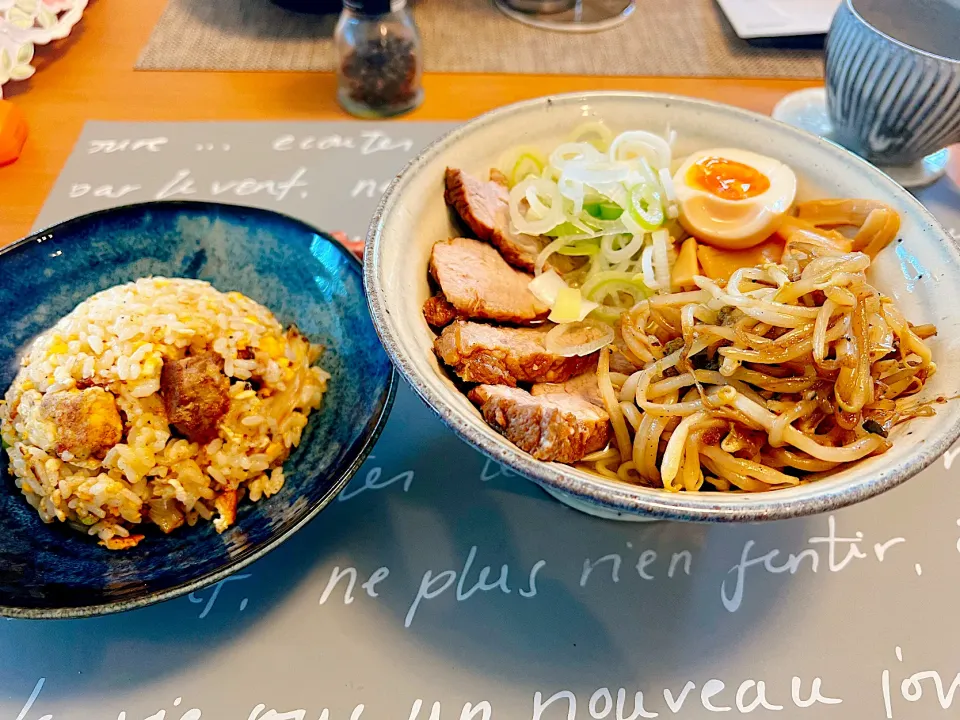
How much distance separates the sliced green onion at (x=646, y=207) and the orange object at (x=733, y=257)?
12cm

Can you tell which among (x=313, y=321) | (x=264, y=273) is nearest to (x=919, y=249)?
(x=313, y=321)

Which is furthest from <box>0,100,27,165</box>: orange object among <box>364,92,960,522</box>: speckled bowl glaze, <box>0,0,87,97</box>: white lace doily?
<box>364,92,960,522</box>: speckled bowl glaze

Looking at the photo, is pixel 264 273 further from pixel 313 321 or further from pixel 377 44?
pixel 377 44

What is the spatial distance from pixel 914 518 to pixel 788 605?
0.38 m

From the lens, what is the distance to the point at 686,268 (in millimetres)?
1431

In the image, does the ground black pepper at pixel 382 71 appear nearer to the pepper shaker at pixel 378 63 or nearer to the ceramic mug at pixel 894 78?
the pepper shaker at pixel 378 63

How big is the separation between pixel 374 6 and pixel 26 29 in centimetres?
139

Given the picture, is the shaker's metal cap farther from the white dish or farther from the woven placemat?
the white dish

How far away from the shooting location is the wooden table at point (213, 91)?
237 centimetres

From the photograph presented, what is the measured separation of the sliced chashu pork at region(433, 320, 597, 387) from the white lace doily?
7.05ft

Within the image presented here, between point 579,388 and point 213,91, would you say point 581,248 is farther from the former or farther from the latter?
point 213,91

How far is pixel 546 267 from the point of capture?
1511 millimetres

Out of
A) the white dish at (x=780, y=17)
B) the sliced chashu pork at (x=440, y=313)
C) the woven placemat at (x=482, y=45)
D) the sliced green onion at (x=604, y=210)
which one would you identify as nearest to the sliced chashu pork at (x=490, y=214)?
the sliced green onion at (x=604, y=210)

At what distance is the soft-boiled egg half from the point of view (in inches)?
58.3
